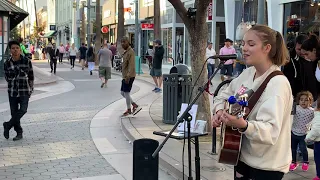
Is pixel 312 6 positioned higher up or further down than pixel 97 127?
higher up

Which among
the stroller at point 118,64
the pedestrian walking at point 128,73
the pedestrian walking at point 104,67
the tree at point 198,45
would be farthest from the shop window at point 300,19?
the stroller at point 118,64

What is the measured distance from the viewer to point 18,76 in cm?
721

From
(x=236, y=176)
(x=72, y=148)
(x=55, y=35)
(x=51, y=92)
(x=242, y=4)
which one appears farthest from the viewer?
(x=55, y=35)

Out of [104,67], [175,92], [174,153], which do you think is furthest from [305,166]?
[104,67]

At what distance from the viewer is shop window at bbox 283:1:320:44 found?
50.2ft

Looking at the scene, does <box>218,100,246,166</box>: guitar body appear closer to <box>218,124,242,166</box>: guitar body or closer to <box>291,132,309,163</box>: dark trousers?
<box>218,124,242,166</box>: guitar body

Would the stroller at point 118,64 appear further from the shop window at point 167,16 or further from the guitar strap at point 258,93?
the guitar strap at point 258,93

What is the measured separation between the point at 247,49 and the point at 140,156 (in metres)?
2.35

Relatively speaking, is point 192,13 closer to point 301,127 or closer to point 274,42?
point 301,127

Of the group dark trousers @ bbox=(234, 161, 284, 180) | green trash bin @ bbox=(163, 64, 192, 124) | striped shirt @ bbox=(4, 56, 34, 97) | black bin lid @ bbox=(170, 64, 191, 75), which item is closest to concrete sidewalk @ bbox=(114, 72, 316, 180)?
green trash bin @ bbox=(163, 64, 192, 124)

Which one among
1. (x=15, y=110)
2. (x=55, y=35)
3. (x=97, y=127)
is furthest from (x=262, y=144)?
(x=55, y=35)

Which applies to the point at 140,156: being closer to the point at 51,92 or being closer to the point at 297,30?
the point at 51,92

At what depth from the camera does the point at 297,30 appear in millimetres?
16547

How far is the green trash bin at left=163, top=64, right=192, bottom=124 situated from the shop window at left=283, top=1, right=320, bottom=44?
27.3 ft
